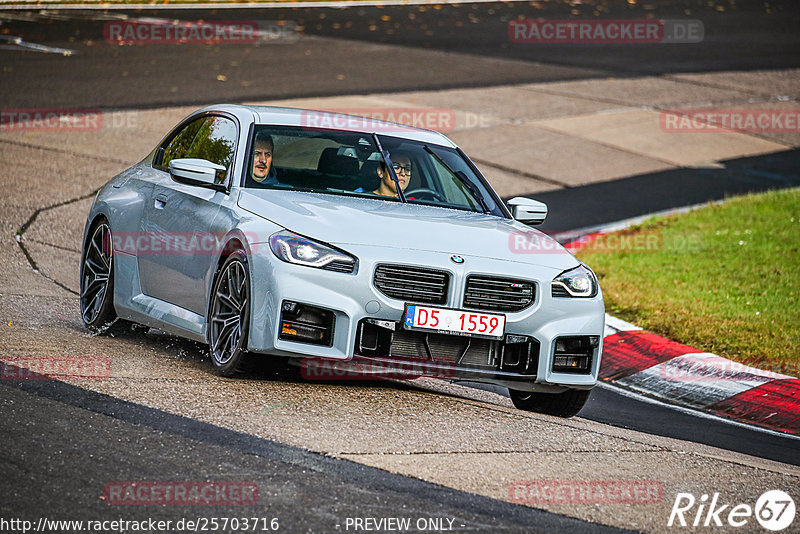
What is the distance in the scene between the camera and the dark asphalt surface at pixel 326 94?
511cm

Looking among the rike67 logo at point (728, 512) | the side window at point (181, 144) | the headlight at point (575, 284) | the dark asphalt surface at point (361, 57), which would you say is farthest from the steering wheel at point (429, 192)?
the dark asphalt surface at point (361, 57)

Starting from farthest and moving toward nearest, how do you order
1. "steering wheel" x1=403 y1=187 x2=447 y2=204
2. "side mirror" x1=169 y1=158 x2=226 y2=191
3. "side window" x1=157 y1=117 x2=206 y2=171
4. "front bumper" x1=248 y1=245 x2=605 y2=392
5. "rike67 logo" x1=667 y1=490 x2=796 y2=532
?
"side window" x1=157 y1=117 x2=206 y2=171, "steering wheel" x1=403 y1=187 x2=447 y2=204, "side mirror" x1=169 y1=158 x2=226 y2=191, "front bumper" x1=248 y1=245 x2=605 y2=392, "rike67 logo" x1=667 y1=490 x2=796 y2=532

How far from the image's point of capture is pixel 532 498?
541 centimetres

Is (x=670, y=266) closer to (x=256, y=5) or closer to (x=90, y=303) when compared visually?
(x=90, y=303)

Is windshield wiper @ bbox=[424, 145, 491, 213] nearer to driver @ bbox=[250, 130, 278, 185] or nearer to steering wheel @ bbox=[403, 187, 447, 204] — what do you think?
steering wheel @ bbox=[403, 187, 447, 204]

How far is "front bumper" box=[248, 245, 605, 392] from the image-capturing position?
6.71 m

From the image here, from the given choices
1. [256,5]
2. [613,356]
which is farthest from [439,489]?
[256,5]

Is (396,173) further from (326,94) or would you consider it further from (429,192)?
(326,94)

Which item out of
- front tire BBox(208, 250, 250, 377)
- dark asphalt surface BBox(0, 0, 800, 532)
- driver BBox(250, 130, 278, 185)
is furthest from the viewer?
driver BBox(250, 130, 278, 185)

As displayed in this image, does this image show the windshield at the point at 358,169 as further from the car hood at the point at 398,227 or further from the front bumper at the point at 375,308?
the front bumper at the point at 375,308

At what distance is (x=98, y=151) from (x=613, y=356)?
8.91 metres

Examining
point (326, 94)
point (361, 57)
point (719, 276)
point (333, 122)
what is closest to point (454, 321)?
point (333, 122)

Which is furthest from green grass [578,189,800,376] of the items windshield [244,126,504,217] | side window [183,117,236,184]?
side window [183,117,236,184]

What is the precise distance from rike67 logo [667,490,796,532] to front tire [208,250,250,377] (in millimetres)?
2525
